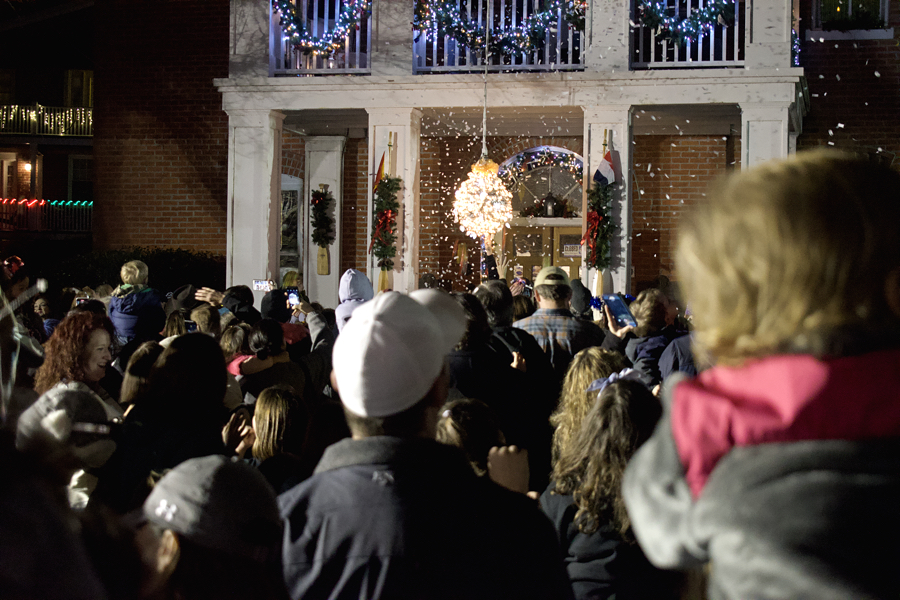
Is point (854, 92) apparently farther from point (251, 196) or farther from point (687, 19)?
point (251, 196)

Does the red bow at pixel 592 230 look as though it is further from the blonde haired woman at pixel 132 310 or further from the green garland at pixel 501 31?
the blonde haired woman at pixel 132 310

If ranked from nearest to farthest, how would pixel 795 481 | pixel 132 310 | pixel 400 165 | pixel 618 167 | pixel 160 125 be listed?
pixel 795 481 < pixel 132 310 < pixel 618 167 < pixel 400 165 < pixel 160 125

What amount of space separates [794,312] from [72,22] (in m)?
27.3

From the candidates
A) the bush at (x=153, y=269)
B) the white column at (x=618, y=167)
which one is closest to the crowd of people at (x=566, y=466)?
the white column at (x=618, y=167)

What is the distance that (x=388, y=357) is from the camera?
1.69m

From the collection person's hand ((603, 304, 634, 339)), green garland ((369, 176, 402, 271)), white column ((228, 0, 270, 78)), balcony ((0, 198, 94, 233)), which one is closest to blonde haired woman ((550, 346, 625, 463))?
person's hand ((603, 304, 634, 339))

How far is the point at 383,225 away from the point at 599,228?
8.78 feet

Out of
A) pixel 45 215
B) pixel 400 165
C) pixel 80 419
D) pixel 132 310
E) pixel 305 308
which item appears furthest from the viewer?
pixel 45 215

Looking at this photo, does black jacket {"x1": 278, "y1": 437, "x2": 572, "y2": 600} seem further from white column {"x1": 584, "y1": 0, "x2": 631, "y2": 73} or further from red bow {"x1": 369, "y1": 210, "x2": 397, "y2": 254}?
white column {"x1": 584, "y1": 0, "x2": 631, "y2": 73}

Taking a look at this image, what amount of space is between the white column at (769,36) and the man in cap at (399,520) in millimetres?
9223

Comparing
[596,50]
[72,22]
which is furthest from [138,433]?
[72,22]

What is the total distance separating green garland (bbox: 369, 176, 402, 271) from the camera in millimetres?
10336

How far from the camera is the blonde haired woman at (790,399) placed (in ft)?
3.18

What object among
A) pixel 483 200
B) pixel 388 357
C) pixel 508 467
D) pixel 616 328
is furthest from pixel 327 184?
pixel 388 357
